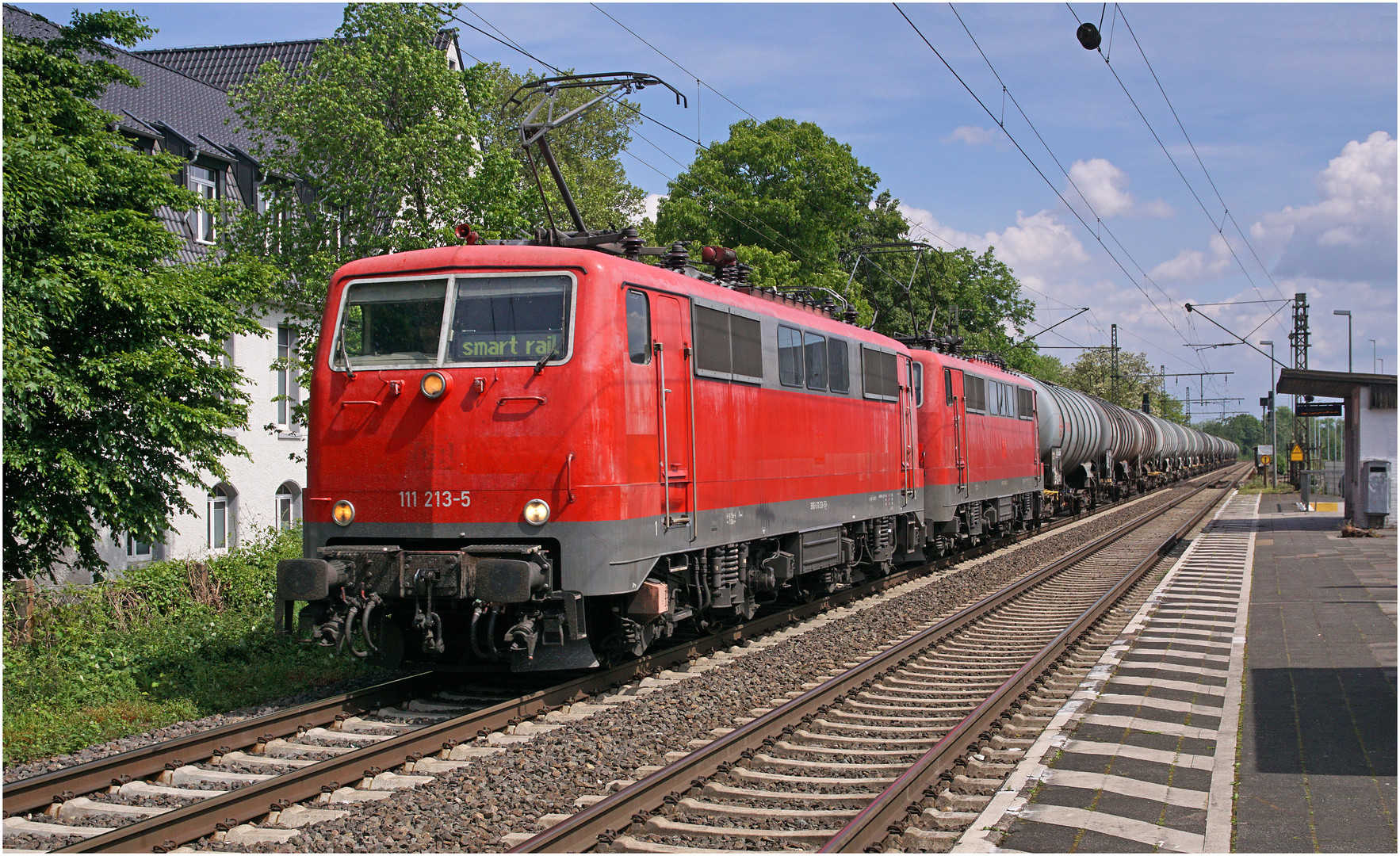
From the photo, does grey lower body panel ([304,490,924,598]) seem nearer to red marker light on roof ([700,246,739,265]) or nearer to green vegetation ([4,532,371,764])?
green vegetation ([4,532,371,764])

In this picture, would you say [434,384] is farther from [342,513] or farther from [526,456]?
[342,513]

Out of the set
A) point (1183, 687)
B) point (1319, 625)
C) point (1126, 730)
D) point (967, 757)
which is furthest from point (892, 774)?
point (1319, 625)

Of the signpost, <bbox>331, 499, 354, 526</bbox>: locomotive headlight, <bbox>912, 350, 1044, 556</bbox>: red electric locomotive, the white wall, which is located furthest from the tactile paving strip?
the signpost

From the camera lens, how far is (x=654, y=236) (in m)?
42.3

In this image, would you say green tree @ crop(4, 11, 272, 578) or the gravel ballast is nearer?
the gravel ballast

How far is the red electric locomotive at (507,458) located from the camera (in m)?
8.55

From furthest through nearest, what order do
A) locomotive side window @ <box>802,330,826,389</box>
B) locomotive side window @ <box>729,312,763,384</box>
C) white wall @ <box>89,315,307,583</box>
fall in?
1. white wall @ <box>89,315,307,583</box>
2. locomotive side window @ <box>802,330,826,389</box>
3. locomotive side window @ <box>729,312,763,384</box>

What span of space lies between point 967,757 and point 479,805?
10.3 ft

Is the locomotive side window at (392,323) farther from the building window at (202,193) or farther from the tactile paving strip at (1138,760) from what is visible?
the building window at (202,193)

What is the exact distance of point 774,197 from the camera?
41031 millimetres

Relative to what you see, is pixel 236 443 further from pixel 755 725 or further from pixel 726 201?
pixel 726 201

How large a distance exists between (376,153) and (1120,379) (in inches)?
3111

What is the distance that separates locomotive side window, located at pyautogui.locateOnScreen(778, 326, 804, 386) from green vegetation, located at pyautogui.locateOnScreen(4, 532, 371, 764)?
17.3 feet

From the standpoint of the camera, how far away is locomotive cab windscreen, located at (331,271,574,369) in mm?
8820
